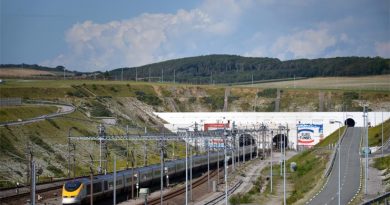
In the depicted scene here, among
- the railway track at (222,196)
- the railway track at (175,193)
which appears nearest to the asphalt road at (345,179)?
the railway track at (222,196)

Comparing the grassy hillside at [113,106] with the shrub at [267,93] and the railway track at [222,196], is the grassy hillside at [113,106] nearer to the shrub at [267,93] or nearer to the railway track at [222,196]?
the shrub at [267,93]

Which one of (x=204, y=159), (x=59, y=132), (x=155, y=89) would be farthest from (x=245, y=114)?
(x=59, y=132)

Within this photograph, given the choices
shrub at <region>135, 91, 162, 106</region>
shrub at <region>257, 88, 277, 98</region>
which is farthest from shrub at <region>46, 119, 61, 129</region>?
shrub at <region>257, 88, 277, 98</region>

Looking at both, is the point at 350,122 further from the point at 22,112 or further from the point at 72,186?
the point at 72,186

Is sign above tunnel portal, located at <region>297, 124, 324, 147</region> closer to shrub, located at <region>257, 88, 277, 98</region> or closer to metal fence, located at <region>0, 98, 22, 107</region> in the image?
shrub, located at <region>257, 88, 277, 98</region>

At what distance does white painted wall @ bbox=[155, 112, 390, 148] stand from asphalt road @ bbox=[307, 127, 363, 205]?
28610 millimetres

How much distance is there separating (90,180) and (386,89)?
350ft

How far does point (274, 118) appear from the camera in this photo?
377 feet

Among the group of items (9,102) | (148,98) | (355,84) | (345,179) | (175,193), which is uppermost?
(355,84)

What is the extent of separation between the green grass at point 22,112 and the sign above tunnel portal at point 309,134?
42.6 meters

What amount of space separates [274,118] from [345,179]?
62702 mm

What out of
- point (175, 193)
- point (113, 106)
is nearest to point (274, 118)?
point (113, 106)

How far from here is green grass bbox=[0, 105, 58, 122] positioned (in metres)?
71.8

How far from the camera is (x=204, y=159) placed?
76.6 metres
